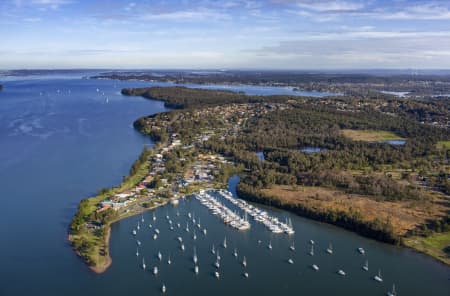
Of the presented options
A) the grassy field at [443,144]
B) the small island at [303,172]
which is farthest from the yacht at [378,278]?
the grassy field at [443,144]

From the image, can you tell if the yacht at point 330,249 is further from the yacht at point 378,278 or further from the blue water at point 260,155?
the blue water at point 260,155

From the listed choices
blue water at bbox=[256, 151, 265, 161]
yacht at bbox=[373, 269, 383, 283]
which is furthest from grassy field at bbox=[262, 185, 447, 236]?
blue water at bbox=[256, 151, 265, 161]

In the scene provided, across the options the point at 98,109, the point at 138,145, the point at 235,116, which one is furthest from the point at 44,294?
the point at 98,109

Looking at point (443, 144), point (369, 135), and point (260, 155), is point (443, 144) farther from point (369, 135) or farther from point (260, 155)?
point (260, 155)

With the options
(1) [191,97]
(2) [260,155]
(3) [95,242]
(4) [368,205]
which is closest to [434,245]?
(4) [368,205]

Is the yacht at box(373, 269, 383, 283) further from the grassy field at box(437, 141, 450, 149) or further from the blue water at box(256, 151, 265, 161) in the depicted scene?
the grassy field at box(437, 141, 450, 149)

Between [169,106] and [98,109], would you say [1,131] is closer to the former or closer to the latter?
[98,109]
